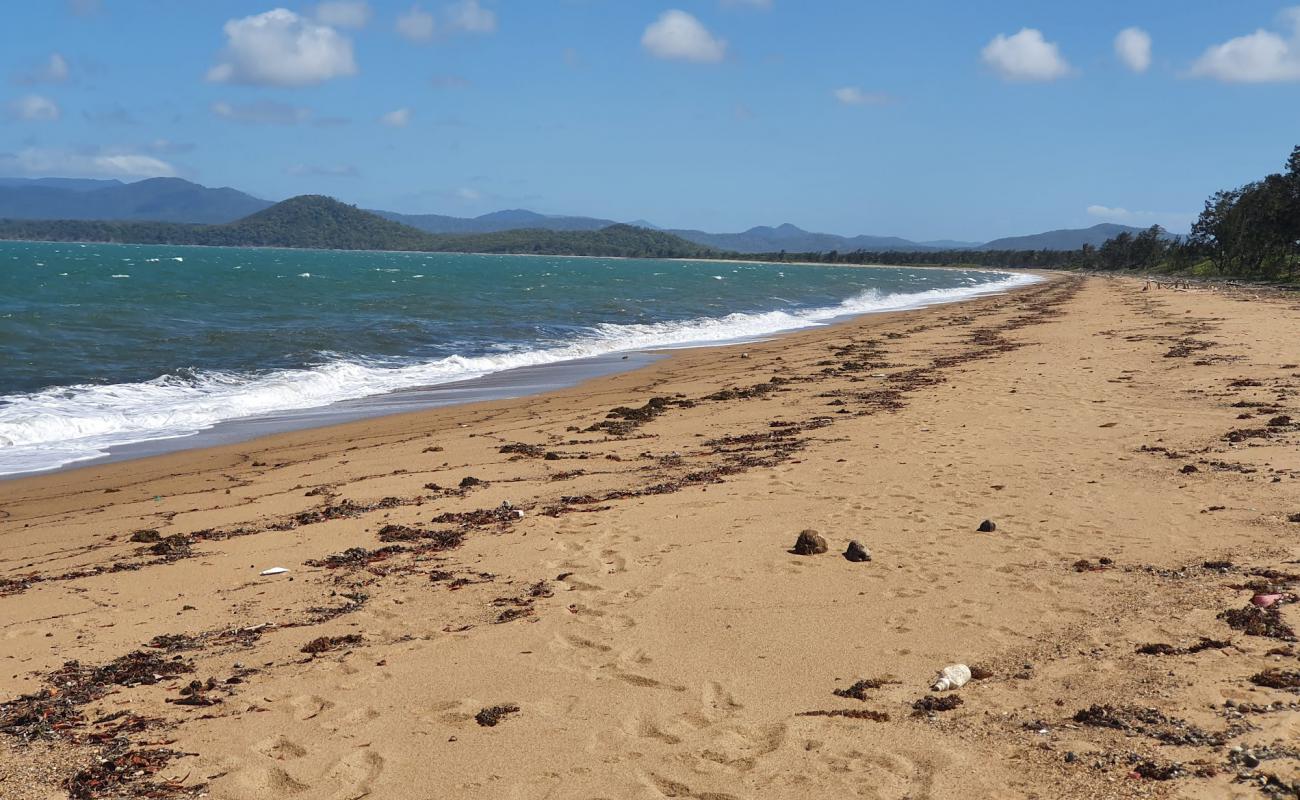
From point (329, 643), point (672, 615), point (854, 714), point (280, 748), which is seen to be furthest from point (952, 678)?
point (329, 643)

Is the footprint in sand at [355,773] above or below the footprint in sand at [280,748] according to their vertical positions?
above

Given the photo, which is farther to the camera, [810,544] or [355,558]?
[355,558]

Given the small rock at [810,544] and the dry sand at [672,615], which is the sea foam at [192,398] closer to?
the dry sand at [672,615]

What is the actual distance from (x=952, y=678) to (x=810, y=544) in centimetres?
201

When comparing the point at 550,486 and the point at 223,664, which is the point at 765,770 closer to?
the point at 223,664

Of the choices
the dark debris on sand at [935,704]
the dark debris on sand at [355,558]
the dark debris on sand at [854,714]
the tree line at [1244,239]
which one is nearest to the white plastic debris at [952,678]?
the dark debris on sand at [935,704]

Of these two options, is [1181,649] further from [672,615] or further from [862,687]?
[672,615]

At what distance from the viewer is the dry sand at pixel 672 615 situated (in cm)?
371

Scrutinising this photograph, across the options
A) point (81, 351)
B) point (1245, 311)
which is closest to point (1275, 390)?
point (1245, 311)

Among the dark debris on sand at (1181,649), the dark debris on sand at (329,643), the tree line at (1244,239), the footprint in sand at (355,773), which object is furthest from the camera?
the tree line at (1244,239)

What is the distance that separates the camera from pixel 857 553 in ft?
20.0

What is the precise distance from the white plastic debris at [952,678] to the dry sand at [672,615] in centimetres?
12

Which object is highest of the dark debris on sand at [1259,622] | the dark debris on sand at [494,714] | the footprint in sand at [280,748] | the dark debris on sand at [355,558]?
the dark debris on sand at [1259,622]

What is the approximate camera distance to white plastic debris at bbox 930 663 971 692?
4.26 meters
